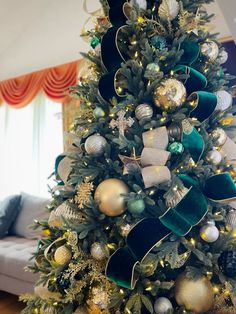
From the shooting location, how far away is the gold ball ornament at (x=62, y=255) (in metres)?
0.88

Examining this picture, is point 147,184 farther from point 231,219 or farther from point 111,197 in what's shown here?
point 231,219

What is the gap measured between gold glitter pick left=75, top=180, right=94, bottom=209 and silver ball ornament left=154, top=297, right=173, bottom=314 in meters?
0.36

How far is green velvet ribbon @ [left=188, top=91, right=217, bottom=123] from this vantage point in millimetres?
883

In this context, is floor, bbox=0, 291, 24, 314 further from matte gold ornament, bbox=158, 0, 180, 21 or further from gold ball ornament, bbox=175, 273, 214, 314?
matte gold ornament, bbox=158, 0, 180, 21

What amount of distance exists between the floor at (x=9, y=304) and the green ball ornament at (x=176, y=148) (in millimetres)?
1918

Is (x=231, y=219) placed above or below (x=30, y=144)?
below

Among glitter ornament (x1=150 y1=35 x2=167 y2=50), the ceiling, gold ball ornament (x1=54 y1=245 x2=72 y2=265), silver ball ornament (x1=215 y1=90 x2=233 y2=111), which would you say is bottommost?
gold ball ornament (x1=54 y1=245 x2=72 y2=265)

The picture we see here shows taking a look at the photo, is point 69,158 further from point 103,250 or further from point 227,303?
point 227,303

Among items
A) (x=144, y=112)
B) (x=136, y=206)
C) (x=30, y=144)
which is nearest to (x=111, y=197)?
(x=136, y=206)

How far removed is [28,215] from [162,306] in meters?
2.19

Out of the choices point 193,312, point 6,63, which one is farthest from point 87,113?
point 6,63

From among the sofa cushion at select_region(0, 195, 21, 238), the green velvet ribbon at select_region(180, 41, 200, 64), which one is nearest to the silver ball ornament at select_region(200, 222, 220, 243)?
the green velvet ribbon at select_region(180, 41, 200, 64)

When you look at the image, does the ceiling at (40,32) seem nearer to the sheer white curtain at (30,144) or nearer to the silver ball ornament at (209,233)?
the sheer white curtain at (30,144)

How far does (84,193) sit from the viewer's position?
0.86 m
